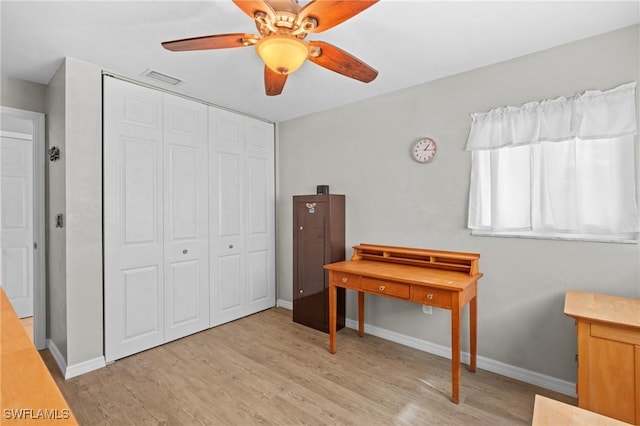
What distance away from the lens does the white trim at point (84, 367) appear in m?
2.42

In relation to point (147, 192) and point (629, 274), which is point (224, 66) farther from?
point (629, 274)

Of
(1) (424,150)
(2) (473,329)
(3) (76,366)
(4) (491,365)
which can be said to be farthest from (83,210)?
(4) (491,365)

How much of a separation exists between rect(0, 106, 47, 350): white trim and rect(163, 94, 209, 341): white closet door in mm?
1102

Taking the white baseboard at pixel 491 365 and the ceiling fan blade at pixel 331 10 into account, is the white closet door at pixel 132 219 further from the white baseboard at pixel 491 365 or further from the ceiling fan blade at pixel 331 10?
the white baseboard at pixel 491 365

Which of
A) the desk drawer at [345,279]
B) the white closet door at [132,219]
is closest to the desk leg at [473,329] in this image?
the desk drawer at [345,279]

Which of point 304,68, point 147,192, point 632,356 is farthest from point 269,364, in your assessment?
point 304,68

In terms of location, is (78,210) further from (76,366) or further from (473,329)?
(473,329)

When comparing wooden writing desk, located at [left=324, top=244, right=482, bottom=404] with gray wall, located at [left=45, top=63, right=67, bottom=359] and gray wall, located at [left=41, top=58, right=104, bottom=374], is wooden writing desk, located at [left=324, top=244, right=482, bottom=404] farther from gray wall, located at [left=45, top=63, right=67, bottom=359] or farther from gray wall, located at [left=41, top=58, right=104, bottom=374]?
gray wall, located at [left=45, top=63, right=67, bottom=359]

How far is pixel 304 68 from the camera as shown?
2.61 meters

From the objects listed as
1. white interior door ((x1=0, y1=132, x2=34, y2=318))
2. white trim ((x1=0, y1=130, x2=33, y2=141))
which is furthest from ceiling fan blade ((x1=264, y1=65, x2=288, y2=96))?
white trim ((x1=0, y1=130, x2=33, y2=141))

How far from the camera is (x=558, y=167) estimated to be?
2.28 m

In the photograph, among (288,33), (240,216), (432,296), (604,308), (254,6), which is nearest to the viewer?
(254,6)

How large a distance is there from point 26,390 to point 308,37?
7.38ft

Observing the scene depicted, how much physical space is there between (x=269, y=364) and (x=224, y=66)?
2532 mm
